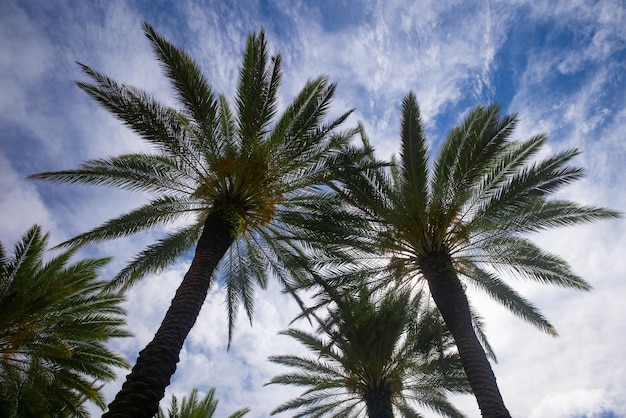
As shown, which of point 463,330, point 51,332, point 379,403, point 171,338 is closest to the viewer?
point 171,338

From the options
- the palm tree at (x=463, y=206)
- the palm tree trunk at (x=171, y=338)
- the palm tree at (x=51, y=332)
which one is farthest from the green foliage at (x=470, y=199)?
the palm tree at (x=51, y=332)

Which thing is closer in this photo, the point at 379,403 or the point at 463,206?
the point at 463,206

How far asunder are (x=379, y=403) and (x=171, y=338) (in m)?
9.13

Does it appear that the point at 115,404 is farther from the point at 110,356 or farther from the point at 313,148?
the point at 110,356

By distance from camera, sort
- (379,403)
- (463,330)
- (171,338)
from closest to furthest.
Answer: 1. (171,338)
2. (463,330)
3. (379,403)

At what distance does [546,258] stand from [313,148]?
22.7 ft

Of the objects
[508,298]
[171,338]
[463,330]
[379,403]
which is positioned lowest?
[171,338]

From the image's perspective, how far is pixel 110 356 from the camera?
12594 mm

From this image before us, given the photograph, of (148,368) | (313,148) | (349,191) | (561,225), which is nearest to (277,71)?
(313,148)

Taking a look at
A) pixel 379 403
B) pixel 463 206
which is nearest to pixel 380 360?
pixel 379 403

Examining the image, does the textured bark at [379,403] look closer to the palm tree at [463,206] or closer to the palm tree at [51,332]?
the palm tree at [463,206]

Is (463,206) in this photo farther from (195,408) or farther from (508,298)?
(195,408)

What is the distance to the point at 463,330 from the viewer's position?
366 inches

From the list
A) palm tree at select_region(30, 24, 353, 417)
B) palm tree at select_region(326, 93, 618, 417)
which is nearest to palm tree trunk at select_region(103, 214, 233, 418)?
palm tree at select_region(30, 24, 353, 417)
